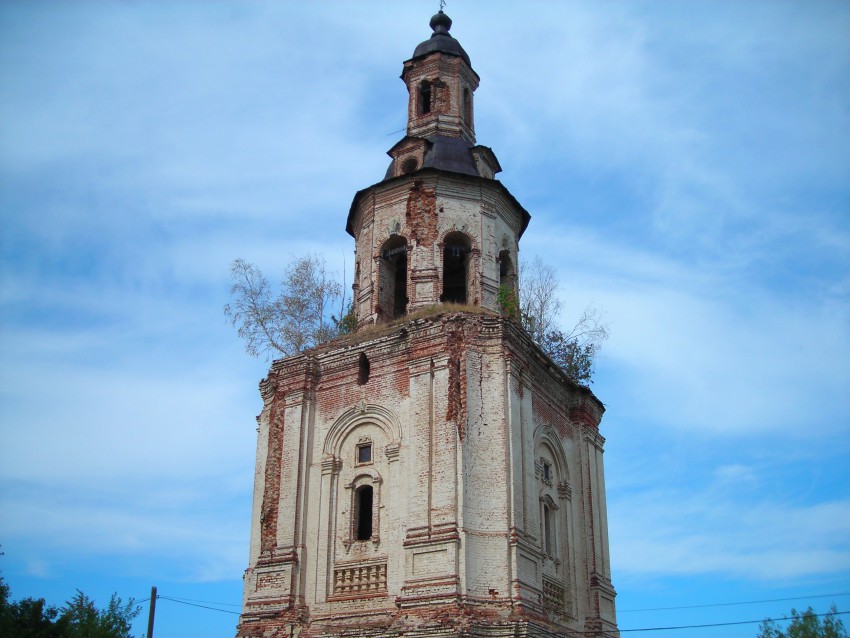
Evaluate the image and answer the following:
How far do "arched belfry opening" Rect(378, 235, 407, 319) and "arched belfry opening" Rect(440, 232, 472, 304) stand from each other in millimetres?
834

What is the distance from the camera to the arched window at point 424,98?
2030 cm

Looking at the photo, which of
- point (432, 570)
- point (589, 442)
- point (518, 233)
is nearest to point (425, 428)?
point (432, 570)

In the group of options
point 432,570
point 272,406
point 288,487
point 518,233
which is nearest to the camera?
point 432,570

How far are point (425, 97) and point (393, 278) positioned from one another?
4763 mm

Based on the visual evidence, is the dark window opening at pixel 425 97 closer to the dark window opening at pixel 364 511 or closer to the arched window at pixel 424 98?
the arched window at pixel 424 98

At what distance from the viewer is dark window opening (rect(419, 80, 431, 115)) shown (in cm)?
2031

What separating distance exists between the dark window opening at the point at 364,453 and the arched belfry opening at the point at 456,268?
3.17 metres

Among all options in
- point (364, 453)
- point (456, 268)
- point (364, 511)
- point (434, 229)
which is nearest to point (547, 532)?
point (364, 511)

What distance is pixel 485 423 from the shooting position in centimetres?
1466

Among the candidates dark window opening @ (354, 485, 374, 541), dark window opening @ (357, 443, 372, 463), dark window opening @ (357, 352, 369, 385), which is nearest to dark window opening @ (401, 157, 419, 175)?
dark window opening @ (357, 352, 369, 385)

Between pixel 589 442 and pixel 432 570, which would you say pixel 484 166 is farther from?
pixel 432 570

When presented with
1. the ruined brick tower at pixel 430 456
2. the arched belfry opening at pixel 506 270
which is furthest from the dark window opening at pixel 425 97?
the arched belfry opening at pixel 506 270

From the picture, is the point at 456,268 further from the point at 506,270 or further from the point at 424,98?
the point at 424,98

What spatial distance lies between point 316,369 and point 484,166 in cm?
590
